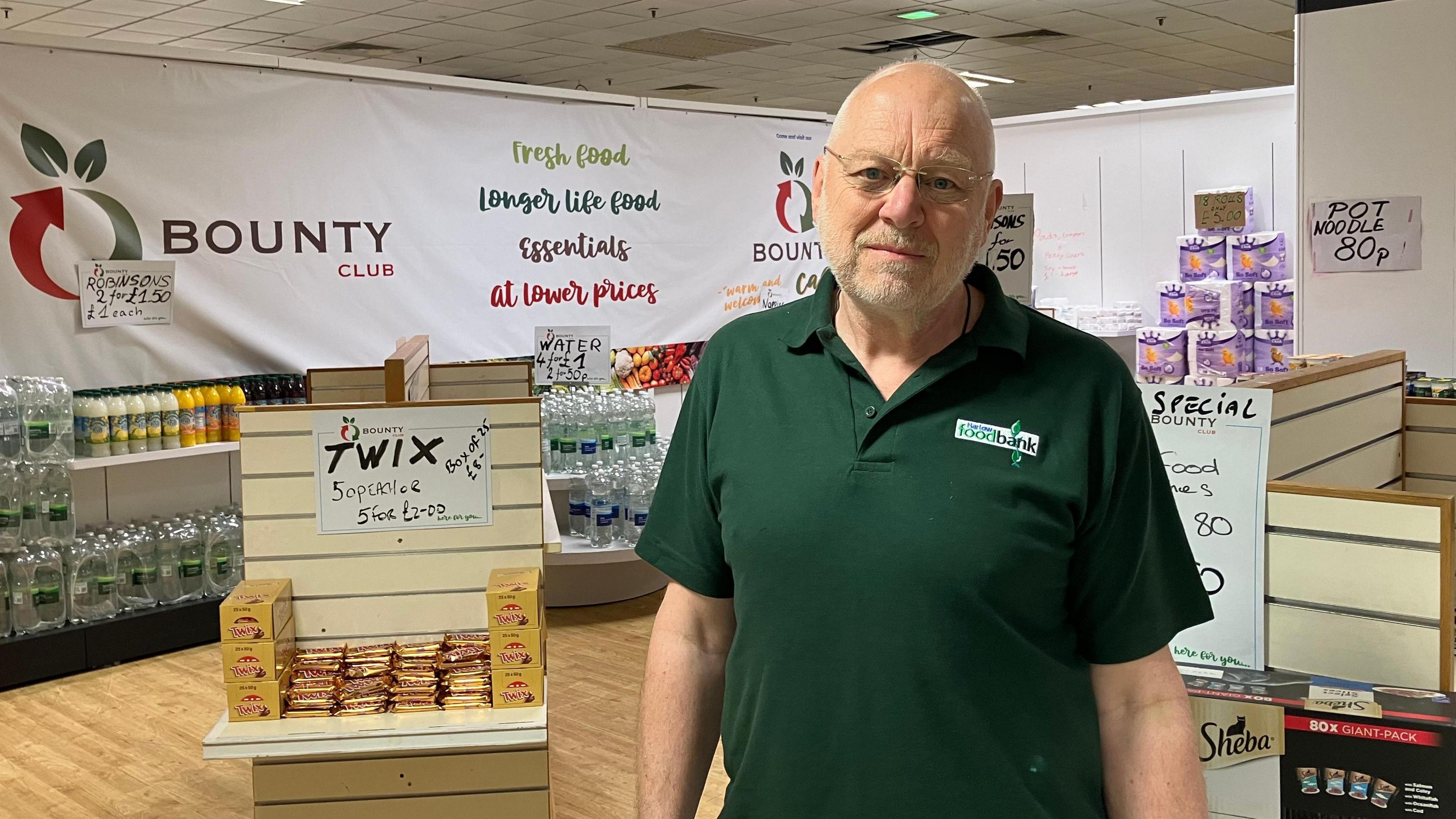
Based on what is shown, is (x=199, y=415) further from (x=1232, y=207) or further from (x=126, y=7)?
(x=1232, y=207)

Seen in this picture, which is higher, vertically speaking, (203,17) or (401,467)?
(203,17)

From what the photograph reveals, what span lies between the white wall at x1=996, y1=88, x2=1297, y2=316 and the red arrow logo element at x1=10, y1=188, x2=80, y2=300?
636 cm

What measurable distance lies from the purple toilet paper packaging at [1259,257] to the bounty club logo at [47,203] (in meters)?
6.77

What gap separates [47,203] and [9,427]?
3.35 ft

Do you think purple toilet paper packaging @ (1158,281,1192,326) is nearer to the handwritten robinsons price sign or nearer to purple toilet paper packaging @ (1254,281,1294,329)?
purple toilet paper packaging @ (1254,281,1294,329)

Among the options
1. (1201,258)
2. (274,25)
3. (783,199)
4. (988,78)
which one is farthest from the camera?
(988,78)

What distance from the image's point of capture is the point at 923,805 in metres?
1.46

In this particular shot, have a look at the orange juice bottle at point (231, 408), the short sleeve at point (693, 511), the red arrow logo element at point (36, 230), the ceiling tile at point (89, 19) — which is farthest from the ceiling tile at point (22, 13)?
the short sleeve at point (693, 511)

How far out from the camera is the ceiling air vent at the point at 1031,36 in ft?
38.3

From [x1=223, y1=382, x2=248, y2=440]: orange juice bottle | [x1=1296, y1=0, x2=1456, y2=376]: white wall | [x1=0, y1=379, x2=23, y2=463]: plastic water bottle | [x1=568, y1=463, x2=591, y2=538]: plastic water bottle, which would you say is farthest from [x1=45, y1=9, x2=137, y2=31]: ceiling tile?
[x1=1296, y1=0, x2=1456, y2=376]: white wall

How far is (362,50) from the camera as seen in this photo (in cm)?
1188

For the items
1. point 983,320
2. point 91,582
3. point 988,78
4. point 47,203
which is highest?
point 988,78

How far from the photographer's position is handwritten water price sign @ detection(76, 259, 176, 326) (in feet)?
18.2

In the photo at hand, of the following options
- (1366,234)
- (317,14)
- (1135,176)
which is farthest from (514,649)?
(317,14)
